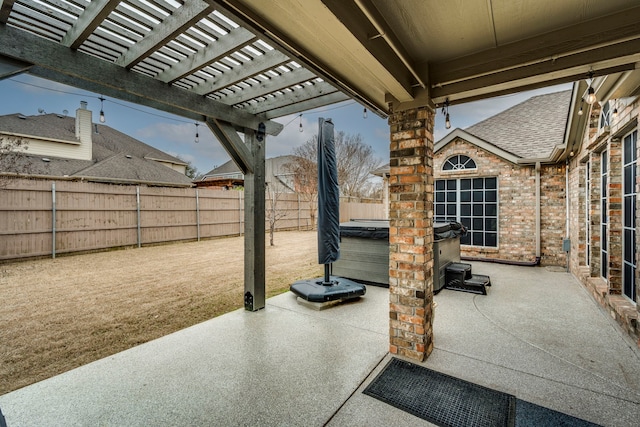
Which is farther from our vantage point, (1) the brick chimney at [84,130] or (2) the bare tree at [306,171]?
(2) the bare tree at [306,171]

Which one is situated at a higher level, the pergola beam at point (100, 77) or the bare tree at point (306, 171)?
the bare tree at point (306, 171)

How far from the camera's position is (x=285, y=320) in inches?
148

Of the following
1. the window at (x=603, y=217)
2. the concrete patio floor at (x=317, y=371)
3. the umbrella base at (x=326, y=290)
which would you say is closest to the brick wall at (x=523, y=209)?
the window at (x=603, y=217)

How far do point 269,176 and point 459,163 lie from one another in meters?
18.8

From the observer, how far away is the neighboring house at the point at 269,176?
2117 centimetres

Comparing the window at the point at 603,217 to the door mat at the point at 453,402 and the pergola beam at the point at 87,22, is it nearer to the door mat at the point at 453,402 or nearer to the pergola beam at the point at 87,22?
the door mat at the point at 453,402

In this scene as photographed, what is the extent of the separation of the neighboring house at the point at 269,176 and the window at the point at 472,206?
13823 millimetres

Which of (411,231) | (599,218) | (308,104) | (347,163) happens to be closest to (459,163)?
(599,218)

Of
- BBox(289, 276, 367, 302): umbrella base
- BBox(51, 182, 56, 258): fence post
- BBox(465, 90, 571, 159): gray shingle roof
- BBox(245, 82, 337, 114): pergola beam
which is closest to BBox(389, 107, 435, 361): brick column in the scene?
BBox(245, 82, 337, 114): pergola beam

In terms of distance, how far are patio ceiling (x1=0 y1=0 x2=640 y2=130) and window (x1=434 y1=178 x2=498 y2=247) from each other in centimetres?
582

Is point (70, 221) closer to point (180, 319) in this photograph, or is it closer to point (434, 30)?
point (180, 319)

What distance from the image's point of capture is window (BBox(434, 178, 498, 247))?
301 inches

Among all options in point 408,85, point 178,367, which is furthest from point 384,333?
point 408,85

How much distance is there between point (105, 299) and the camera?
15.6ft
